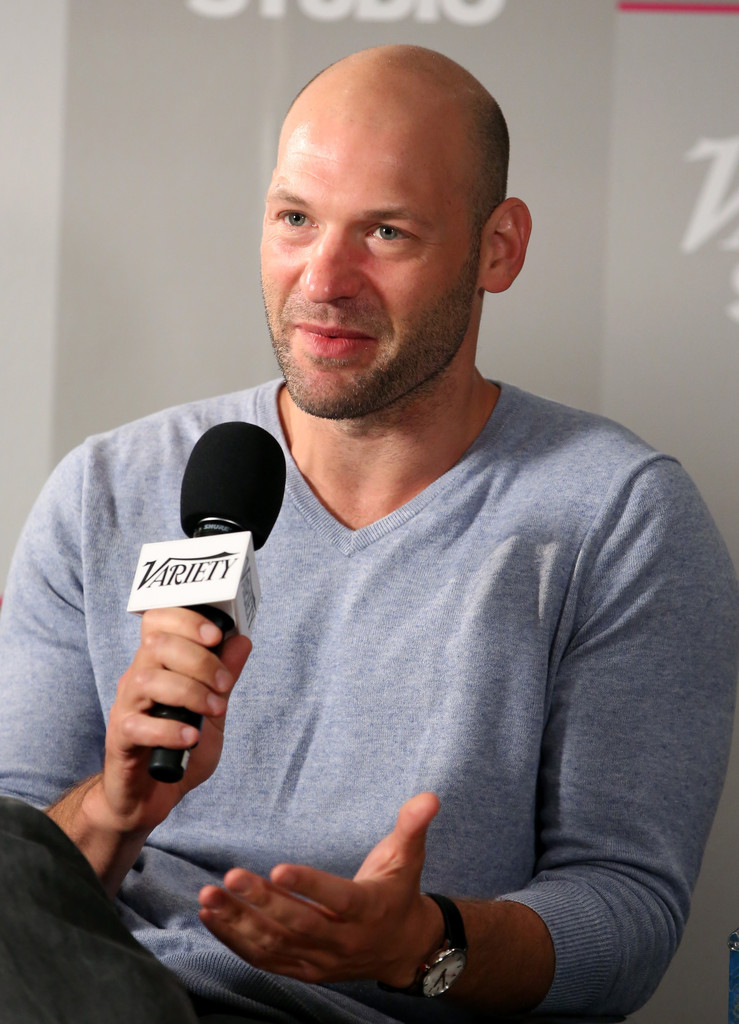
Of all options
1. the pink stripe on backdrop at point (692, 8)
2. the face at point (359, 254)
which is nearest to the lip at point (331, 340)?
the face at point (359, 254)

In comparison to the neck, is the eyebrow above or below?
above

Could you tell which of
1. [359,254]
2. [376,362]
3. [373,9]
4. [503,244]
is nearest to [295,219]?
[359,254]

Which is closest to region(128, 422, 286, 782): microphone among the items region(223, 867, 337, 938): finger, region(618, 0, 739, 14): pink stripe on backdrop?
region(223, 867, 337, 938): finger

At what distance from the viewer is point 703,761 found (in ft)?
4.60

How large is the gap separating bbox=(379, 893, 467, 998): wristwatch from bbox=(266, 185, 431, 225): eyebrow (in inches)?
31.6

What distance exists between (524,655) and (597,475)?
0.27 meters

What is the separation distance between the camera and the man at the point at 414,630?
134 centimetres

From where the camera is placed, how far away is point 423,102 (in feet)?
4.95

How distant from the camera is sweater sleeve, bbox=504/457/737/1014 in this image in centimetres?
130

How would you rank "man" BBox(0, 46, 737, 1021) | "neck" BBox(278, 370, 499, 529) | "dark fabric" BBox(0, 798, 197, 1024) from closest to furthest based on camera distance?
"dark fabric" BBox(0, 798, 197, 1024) < "man" BBox(0, 46, 737, 1021) < "neck" BBox(278, 370, 499, 529)

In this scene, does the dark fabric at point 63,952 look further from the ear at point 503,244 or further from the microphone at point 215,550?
the ear at point 503,244

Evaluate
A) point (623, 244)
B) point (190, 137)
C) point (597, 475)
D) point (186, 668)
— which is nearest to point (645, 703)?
point (597, 475)

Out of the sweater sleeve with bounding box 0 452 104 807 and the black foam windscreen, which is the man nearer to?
the sweater sleeve with bounding box 0 452 104 807

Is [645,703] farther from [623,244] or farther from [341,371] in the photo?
[623,244]
